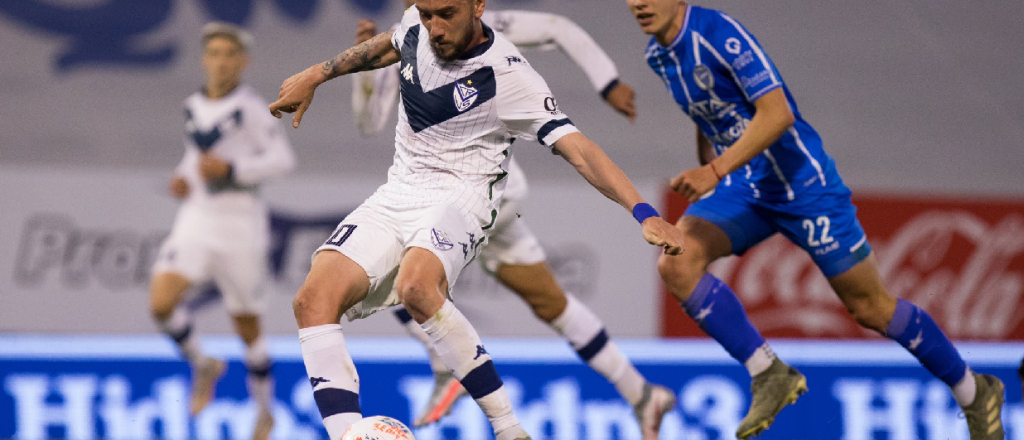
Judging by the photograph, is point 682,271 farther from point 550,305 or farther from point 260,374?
point 260,374

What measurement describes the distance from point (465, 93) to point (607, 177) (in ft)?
1.99

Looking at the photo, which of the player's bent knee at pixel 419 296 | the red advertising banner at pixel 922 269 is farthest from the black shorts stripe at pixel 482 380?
the red advertising banner at pixel 922 269

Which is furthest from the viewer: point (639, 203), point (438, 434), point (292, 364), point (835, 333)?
point (835, 333)

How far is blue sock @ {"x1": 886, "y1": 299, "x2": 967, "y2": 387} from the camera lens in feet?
14.3

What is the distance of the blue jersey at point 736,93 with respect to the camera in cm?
407

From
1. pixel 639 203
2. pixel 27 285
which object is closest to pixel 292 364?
pixel 27 285

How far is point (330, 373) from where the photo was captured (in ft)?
11.2

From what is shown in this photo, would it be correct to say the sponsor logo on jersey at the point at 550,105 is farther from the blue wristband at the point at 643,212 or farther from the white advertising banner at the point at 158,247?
the white advertising banner at the point at 158,247

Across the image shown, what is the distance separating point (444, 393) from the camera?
536cm

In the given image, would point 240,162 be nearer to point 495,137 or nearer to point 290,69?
point 290,69

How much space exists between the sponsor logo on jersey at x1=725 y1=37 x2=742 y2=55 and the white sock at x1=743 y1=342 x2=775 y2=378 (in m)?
1.21

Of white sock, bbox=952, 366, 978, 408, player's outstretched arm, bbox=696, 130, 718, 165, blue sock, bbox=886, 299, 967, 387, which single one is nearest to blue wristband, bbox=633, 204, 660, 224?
player's outstretched arm, bbox=696, 130, 718, 165

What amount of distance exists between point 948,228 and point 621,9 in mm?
3159

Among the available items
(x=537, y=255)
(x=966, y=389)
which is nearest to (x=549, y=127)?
(x=537, y=255)
